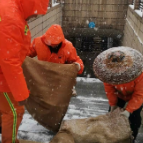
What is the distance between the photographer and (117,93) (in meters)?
2.50

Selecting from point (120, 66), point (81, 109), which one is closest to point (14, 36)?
point (120, 66)

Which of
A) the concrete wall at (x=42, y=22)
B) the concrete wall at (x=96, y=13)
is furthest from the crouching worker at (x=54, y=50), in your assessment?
the concrete wall at (x=96, y=13)

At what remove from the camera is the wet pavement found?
246 centimetres

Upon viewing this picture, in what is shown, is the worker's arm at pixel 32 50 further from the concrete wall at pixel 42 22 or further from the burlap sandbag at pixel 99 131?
the concrete wall at pixel 42 22

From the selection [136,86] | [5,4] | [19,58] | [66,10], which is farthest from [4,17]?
[66,10]

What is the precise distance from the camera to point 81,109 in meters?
3.48

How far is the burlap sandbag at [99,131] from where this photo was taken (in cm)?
207

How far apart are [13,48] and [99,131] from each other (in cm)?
125

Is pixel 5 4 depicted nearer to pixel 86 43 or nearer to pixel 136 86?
pixel 136 86

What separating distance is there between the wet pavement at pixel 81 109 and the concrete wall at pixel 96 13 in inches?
187

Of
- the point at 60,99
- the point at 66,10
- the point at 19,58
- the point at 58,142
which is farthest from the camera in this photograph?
the point at 66,10

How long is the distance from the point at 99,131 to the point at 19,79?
103 cm

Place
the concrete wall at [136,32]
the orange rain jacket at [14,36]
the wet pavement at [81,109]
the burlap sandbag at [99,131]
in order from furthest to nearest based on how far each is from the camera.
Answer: the concrete wall at [136,32]
the wet pavement at [81,109]
the burlap sandbag at [99,131]
the orange rain jacket at [14,36]

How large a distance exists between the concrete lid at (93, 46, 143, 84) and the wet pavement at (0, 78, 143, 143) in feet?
3.68
